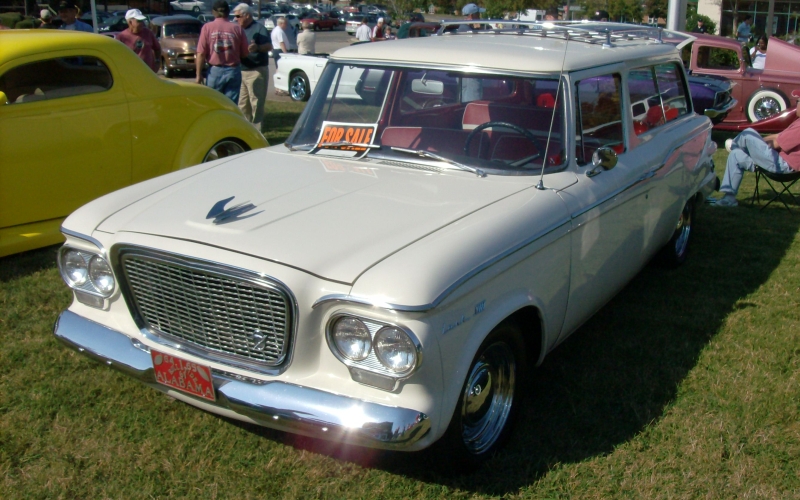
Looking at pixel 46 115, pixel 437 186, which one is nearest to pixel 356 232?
pixel 437 186

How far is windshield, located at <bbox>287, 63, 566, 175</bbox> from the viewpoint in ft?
12.6

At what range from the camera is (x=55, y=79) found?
568cm

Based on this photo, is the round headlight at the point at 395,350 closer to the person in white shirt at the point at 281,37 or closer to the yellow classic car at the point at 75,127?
the yellow classic car at the point at 75,127

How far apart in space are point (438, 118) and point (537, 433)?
5.56 ft

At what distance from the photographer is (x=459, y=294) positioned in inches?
109

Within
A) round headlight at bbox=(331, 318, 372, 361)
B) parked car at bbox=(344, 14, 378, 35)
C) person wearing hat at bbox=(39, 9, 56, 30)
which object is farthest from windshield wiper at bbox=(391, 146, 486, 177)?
parked car at bbox=(344, 14, 378, 35)

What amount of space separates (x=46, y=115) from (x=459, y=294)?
400 cm

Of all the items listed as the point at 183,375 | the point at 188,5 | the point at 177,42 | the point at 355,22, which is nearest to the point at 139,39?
the point at 183,375

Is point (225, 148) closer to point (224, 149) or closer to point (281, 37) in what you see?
point (224, 149)

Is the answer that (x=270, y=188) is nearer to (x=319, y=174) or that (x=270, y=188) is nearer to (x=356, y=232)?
(x=319, y=174)

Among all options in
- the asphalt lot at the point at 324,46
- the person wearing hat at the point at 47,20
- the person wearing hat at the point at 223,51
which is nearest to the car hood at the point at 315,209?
the person wearing hat at the point at 223,51

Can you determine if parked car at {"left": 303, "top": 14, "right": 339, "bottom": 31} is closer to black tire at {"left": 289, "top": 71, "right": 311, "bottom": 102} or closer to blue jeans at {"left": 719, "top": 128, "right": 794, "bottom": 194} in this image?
black tire at {"left": 289, "top": 71, "right": 311, "bottom": 102}

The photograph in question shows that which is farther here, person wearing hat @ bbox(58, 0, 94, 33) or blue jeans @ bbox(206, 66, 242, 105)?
person wearing hat @ bbox(58, 0, 94, 33)

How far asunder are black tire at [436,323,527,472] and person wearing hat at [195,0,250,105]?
23.4ft
